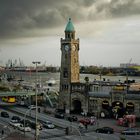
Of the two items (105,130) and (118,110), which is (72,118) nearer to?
(118,110)

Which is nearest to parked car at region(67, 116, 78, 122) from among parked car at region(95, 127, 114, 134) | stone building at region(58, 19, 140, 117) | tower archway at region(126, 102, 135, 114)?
stone building at region(58, 19, 140, 117)

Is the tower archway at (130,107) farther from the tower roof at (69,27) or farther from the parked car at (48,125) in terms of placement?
the tower roof at (69,27)

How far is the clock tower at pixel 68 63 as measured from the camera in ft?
316

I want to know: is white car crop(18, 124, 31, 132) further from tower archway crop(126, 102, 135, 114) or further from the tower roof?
the tower roof

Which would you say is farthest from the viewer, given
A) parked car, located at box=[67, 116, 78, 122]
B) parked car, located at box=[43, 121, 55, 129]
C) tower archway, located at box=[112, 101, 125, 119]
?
tower archway, located at box=[112, 101, 125, 119]

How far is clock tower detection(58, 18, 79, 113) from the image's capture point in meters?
96.2

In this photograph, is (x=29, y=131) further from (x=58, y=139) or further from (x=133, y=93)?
(x=133, y=93)

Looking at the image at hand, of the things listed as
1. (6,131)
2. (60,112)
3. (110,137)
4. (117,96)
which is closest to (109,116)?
Result: (117,96)

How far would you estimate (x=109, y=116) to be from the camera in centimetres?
8806

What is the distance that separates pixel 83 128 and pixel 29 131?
35.3 feet

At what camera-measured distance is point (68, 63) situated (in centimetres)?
9669

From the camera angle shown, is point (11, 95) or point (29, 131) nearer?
point (29, 131)

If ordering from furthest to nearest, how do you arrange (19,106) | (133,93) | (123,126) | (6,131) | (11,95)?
1. (11,95)
2. (19,106)
3. (133,93)
4. (123,126)
5. (6,131)

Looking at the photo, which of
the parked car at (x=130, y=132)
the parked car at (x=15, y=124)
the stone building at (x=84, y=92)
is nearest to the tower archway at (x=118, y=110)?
the stone building at (x=84, y=92)
